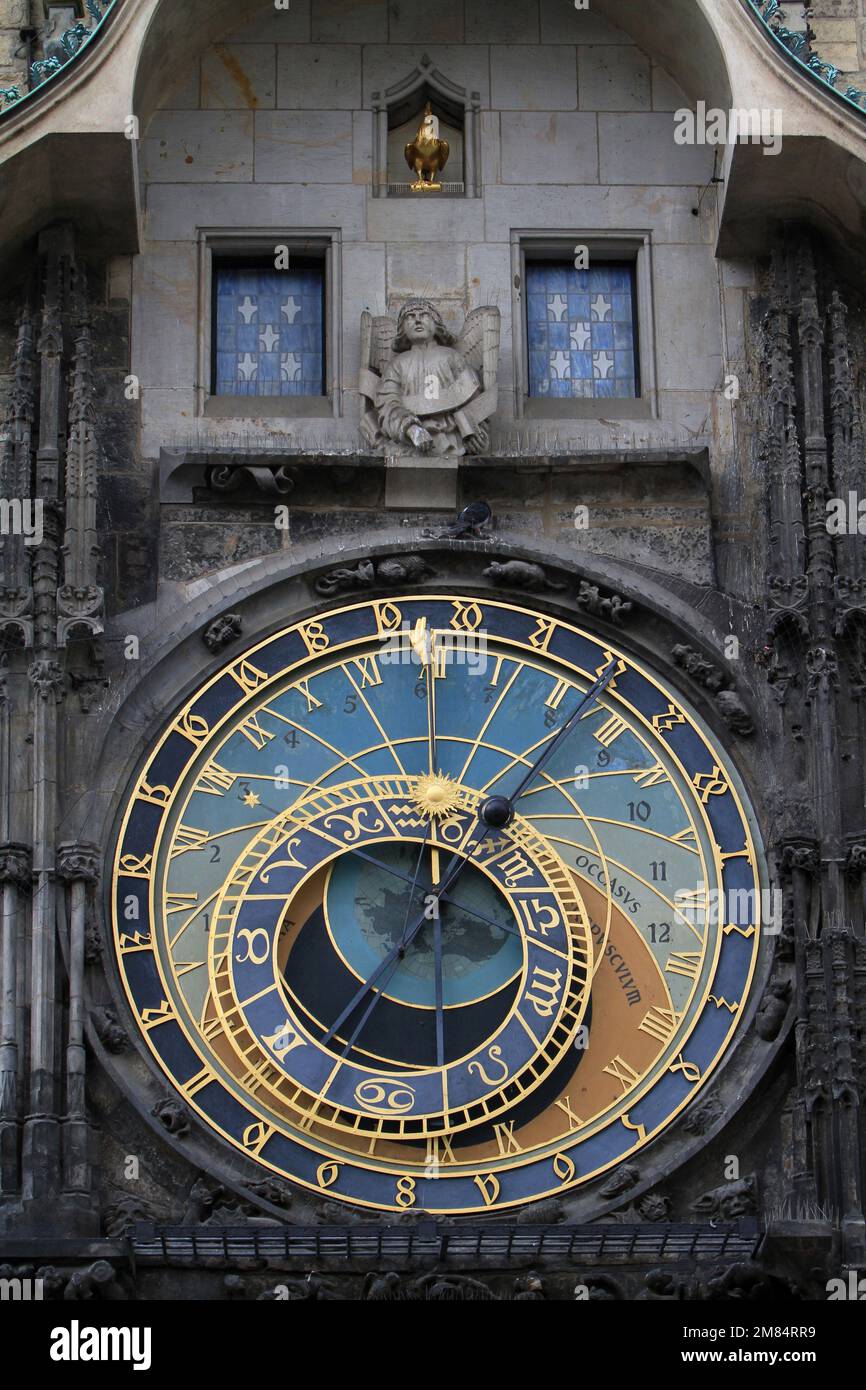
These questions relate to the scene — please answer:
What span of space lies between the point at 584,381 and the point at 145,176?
6.56ft

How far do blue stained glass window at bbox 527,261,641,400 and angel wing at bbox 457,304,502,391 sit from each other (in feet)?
1.13

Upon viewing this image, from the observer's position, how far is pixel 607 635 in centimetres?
1678

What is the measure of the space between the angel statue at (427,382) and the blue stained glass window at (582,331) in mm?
389

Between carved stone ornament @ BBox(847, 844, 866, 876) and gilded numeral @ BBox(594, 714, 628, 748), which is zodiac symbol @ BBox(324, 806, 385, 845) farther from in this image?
carved stone ornament @ BBox(847, 844, 866, 876)

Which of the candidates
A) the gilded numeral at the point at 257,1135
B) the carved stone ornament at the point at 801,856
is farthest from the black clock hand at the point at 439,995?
the carved stone ornament at the point at 801,856

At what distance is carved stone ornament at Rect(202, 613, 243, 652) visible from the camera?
16.6 metres

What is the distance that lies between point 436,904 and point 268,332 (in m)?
2.73

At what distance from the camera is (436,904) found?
53.2ft

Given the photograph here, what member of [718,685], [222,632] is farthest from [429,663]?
[718,685]

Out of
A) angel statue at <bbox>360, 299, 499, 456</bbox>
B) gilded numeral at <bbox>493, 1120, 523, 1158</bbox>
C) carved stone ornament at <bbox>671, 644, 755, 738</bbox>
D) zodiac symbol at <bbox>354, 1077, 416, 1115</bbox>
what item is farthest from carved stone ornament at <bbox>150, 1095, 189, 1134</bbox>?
angel statue at <bbox>360, 299, 499, 456</bbox>
